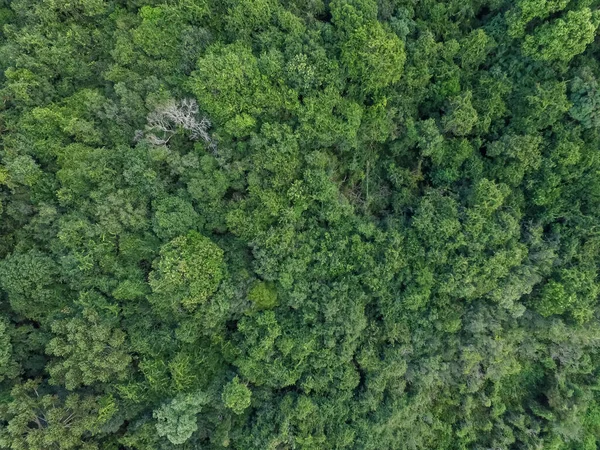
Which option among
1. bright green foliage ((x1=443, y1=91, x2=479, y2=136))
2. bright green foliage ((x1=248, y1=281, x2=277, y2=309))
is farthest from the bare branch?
bright green foliage ((x1=443, y1=91, x2=479, y2=136))

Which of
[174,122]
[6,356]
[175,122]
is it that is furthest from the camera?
[174,122]

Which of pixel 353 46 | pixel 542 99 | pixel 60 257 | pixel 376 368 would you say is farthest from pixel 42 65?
pixel 542 99

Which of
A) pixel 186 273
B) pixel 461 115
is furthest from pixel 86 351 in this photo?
pixel 461 115

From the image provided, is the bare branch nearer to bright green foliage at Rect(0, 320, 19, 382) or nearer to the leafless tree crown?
the leafless tree crown

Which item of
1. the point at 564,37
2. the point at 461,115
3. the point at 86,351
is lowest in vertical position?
the point at 86,351

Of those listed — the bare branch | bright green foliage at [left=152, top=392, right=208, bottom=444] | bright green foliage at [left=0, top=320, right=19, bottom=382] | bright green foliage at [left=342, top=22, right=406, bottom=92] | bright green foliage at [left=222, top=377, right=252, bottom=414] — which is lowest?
bright green foliage at [left=0, top=320, right=19, bottom=382]

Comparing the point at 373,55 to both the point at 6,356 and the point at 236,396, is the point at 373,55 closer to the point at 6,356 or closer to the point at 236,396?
the point at 236,396

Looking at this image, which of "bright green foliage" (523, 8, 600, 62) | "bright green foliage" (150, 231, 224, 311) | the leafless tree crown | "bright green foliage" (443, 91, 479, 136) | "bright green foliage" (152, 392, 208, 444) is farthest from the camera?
"bright green foliage" (443, 91, 479, 136)
